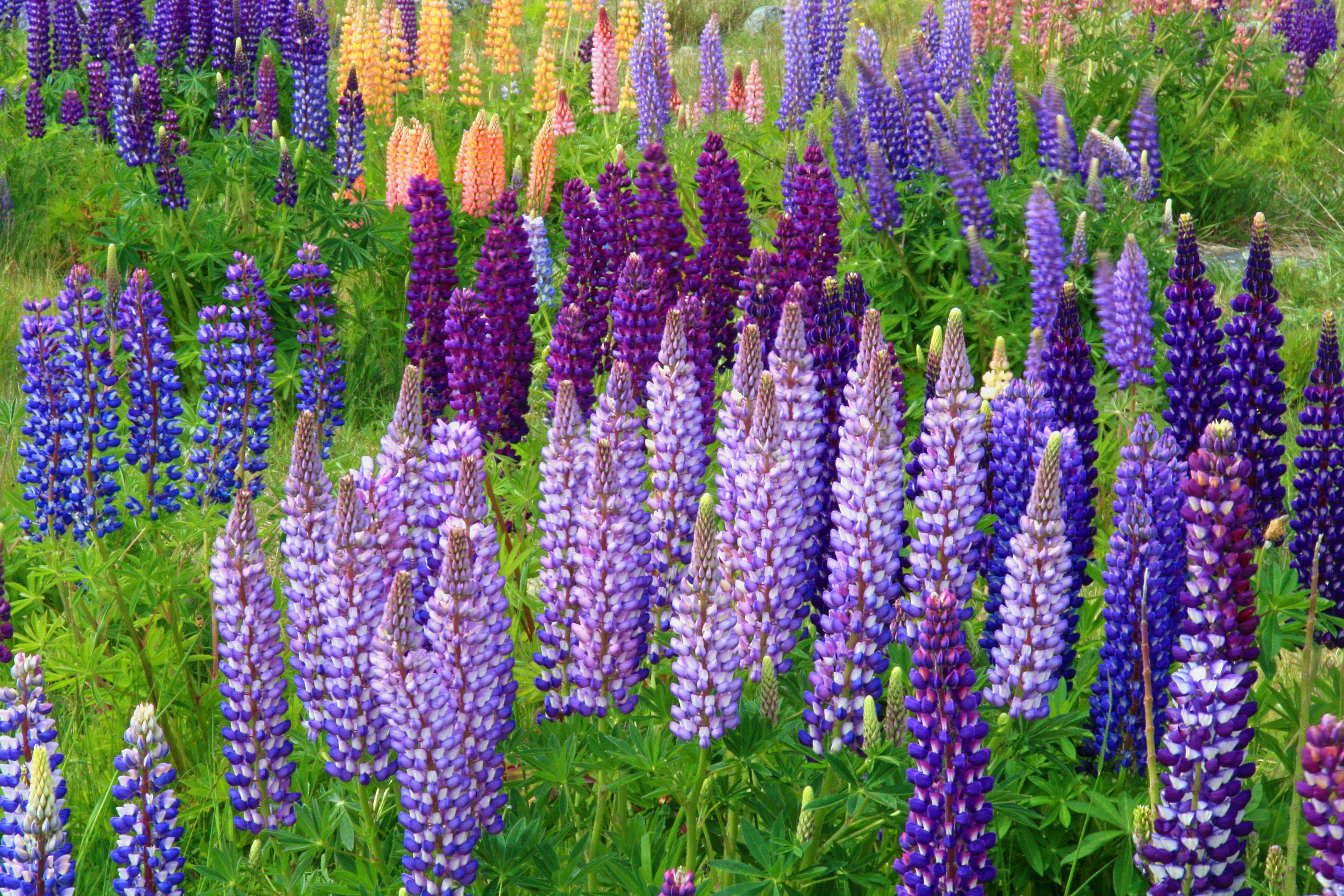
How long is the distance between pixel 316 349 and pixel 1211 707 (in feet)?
11.2

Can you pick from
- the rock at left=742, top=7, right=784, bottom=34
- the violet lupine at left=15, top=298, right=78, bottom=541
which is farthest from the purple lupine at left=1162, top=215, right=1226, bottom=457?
the rock at left=742, top=7, right=784, bottom=34

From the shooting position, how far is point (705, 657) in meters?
2.49

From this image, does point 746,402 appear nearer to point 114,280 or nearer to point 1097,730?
point 1097,730

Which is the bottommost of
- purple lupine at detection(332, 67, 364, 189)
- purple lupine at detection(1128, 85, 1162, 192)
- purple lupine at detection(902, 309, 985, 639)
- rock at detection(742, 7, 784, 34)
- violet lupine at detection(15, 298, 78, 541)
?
violet lupine at detection(15, 298, 78, 541)

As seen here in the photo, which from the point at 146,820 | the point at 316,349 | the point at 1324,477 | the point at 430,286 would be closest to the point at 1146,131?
the point at 1324,477

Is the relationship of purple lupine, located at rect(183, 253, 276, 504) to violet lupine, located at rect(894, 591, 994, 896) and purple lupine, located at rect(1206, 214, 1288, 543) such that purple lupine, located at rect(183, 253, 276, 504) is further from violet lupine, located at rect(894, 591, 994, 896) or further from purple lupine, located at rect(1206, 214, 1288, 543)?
purple lupine, located at rect(1206, 214, 1288, 543)

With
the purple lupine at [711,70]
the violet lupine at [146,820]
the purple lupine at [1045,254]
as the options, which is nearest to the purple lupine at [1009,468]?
the violet lupine at [146,820]

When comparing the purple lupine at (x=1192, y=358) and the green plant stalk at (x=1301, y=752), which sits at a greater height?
the purple lupine at (x=1192, y=358)

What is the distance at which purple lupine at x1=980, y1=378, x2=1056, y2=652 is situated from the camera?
279 centimetres

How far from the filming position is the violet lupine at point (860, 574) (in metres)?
2.47

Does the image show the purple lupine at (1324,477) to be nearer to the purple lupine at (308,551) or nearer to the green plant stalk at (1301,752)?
the green plant stalk at (1301,752)

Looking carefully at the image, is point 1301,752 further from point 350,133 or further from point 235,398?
point 350,133

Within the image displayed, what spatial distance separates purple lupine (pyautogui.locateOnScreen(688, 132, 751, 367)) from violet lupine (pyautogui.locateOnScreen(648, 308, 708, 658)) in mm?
1783

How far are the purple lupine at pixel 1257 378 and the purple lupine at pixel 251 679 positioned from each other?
246 cm
